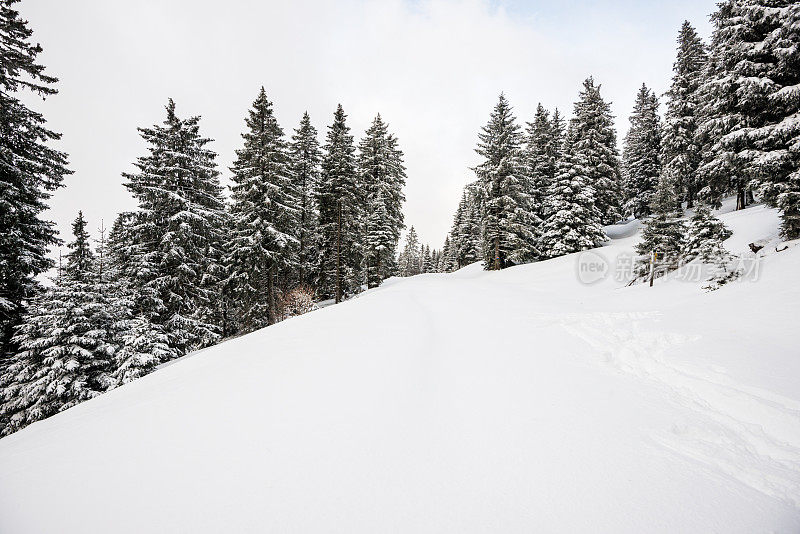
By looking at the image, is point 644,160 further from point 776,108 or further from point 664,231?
point 664,231

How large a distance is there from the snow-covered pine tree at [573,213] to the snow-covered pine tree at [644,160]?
9439 millimetres

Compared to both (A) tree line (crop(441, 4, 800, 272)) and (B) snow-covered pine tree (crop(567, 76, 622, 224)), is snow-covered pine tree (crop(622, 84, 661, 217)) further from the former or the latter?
(B) snow-covered pine tree (crop(567, 76, 622, 224))

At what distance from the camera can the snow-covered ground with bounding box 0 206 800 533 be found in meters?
2.59

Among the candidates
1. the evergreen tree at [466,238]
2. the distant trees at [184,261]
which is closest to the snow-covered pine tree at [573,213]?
the distant trees at [184,261]

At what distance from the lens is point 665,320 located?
24.2ft

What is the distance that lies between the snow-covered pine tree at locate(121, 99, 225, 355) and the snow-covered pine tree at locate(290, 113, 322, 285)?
6.97 meters

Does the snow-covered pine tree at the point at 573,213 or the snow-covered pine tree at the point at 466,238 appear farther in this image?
the snow-covered pine tree at the point at 466,238

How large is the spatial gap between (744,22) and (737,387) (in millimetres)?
17505

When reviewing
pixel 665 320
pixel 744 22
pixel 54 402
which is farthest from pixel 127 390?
pixel 744 22

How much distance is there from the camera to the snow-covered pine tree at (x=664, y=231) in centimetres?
1277

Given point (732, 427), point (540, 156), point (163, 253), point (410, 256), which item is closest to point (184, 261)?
point (163, 253)

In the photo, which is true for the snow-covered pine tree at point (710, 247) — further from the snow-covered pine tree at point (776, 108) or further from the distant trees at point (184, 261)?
the distant trees at point (184, 261)

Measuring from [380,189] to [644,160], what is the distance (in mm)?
27421

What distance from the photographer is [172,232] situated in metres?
16.4
